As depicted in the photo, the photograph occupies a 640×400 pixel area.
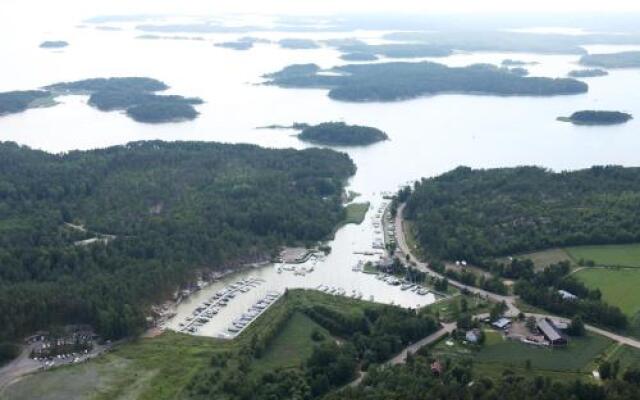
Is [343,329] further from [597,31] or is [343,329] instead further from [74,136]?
[597,31]

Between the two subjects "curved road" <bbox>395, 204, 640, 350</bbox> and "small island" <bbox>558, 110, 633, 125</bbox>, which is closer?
"curved road" <bbox>395, 204, 640, 350</bbox>

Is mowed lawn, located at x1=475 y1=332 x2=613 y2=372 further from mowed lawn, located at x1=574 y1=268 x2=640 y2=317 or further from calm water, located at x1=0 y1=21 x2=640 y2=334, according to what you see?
calm water, located at x1=0 y1=21 x2=640 y2=334

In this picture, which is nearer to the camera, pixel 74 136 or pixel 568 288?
pixel 568 288

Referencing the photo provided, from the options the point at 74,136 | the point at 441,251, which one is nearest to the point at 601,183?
the point at 441,251

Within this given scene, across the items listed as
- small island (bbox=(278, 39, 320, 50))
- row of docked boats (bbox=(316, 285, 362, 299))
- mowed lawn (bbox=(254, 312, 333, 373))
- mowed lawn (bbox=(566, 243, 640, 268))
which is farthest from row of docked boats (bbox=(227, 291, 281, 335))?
small island (bbox=(278, 39, 320, 50))

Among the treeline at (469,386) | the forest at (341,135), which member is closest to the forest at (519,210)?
the treeline at (469,386)

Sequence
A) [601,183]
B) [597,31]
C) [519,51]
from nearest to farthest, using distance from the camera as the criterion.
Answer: [601,183]
[519,51]
[597,31]

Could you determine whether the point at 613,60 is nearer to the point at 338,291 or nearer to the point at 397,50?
the point at 397,50
